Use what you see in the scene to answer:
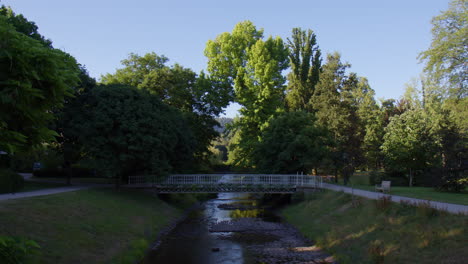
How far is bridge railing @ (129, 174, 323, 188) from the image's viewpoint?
3294 centimetres

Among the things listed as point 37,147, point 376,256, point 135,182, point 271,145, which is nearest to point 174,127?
point 135,182

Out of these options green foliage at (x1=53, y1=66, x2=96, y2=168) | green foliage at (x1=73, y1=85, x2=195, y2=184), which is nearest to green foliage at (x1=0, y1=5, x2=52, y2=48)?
green foliage at (x1=53, y1=66, x2=96, y2=168)

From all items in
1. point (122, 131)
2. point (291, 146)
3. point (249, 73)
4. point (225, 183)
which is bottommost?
point (225, 183)

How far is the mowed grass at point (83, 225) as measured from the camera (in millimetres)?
14448

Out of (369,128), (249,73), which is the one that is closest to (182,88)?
(249,73)

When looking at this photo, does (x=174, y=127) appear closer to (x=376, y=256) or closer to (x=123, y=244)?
(x=123, y=244)

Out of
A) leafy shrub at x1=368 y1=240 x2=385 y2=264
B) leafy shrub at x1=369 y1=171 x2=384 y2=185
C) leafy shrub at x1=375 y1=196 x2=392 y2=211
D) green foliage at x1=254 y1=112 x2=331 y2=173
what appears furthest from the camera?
leafy shrub at x1=369 y1=171 x2=384 y2=185

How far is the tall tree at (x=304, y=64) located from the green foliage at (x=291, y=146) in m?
13.4

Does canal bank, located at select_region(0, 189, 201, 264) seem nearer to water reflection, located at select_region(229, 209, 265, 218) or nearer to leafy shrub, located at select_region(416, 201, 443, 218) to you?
water reflection, located at select_region(229, 209, 265, 218)

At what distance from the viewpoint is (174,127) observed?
102 feet

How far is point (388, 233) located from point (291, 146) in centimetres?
2029

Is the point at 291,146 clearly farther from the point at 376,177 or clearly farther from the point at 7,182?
the point at 7,182

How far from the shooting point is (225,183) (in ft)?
107

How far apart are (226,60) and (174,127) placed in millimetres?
17590
